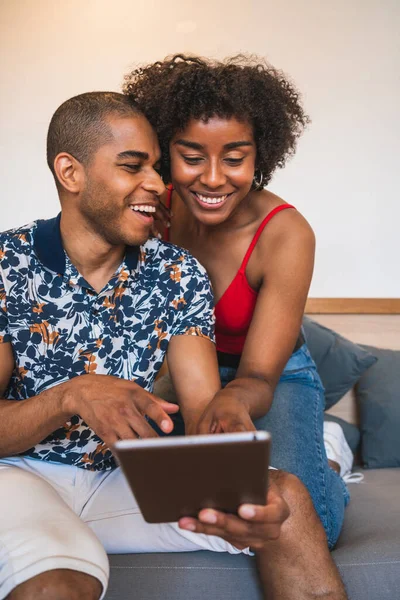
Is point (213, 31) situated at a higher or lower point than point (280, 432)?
higher

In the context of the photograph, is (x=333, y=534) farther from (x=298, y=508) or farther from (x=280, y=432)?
(x=298, y=508)

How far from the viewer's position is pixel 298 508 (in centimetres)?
136

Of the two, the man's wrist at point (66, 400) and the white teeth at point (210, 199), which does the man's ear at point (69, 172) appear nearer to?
the white teeth at point (210, 199)

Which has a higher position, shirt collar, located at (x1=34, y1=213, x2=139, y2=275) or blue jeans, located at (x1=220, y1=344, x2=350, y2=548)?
shirt collar, located at (x1=34, y1=213, x2=139, y2=275)

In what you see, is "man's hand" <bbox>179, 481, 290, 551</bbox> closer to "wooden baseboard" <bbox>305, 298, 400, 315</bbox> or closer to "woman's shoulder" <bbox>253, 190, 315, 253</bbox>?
"woman's shoulder" <bbox>253, 190, 315, 253</bbox>

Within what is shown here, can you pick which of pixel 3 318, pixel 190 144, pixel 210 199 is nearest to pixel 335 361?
pixel 210 199

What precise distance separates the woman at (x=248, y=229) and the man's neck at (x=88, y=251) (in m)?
0.27

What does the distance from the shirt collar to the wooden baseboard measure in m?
1.46

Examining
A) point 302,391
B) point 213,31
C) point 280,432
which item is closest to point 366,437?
point 302,391

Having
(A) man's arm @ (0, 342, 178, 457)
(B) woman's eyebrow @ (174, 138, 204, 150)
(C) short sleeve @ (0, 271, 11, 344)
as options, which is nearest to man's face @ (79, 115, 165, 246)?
(B) woman's eyebrow @ (174, 138, 204, 150)

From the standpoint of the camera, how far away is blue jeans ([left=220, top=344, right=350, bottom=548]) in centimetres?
174

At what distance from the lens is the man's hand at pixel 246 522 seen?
1.07 metres

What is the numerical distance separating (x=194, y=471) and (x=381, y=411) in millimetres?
1890

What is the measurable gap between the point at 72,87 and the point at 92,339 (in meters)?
1.67
